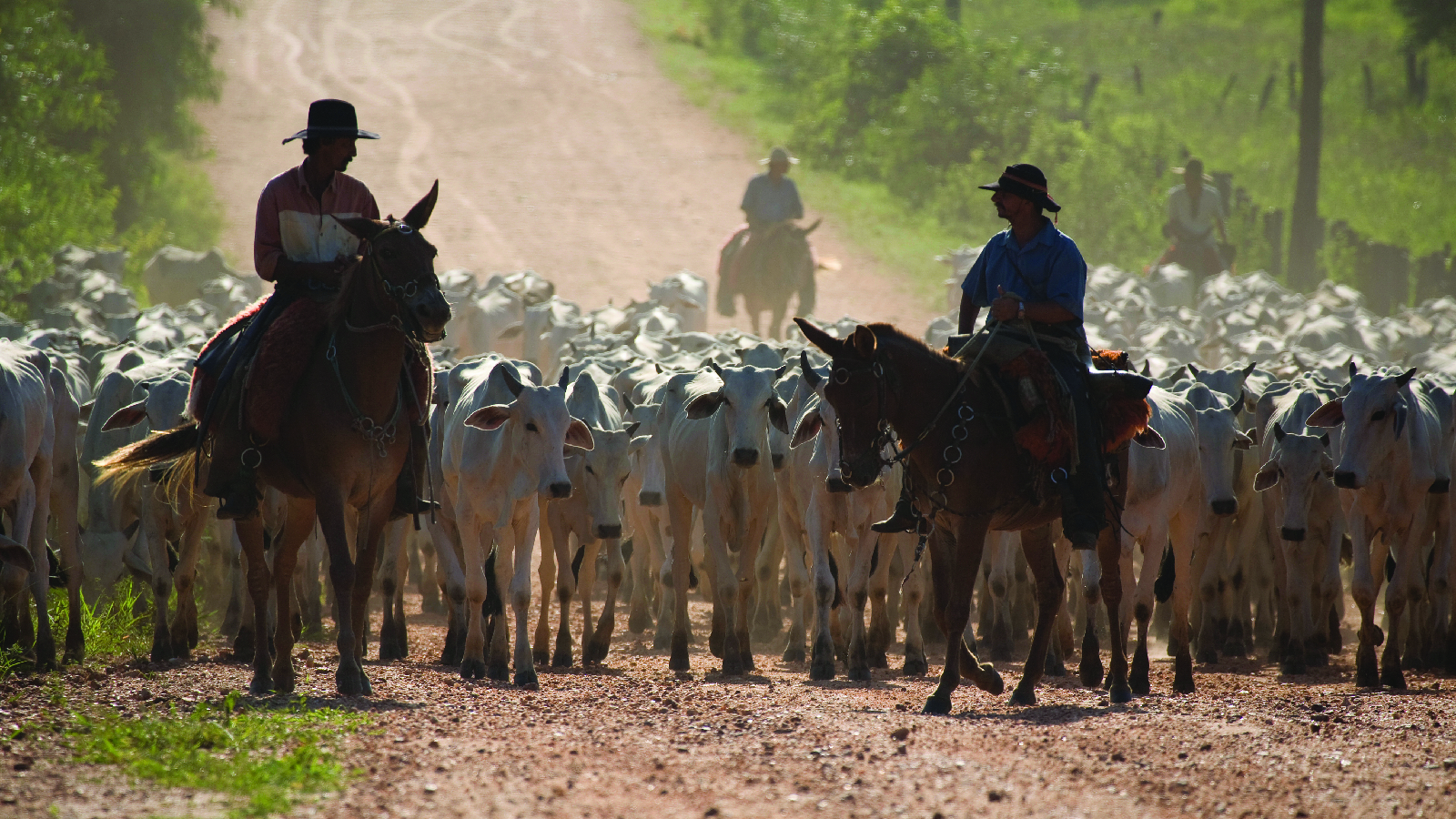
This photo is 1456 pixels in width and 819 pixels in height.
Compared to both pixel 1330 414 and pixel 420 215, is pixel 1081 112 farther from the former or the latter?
pixel 420 215

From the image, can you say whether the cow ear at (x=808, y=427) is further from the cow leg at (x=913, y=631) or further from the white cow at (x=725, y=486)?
the cow leg at (x=913, y=631)

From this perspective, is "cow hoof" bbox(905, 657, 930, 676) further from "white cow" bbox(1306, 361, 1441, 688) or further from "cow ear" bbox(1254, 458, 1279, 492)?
"white cow" bbox(1306, 361, 1441, 688)

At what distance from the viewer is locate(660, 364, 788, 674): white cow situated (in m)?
10.1

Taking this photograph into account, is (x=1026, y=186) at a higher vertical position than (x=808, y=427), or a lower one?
higher

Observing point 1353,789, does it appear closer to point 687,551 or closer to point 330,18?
point 687,551

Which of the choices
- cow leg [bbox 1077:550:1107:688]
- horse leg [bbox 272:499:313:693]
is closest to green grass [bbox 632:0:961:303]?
cow leg [bbox 1077:550:1107:688]

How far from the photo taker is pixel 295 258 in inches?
322

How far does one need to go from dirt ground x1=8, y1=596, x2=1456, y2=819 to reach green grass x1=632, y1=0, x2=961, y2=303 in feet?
78.0

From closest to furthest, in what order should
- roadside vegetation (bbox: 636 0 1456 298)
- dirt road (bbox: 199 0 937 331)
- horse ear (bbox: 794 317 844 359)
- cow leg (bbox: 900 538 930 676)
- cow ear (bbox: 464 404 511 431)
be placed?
horse ear (bbox: 794 317 844 359), cow ear (bbox: 464 404 511 431), cow leg (bbox: 900 538 930 676), dirt road (bbox: 199 0 937 331), roadside vegetation (bbox: 636 0 1456 298)

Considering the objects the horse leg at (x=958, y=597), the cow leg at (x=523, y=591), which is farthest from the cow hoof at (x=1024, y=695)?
the cow leg at (x=523, y=591)

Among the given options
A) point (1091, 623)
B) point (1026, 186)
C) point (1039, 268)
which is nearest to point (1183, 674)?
point (1091, 623)

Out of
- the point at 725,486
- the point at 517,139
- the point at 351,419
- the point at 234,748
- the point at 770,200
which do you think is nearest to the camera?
the point at 234,748

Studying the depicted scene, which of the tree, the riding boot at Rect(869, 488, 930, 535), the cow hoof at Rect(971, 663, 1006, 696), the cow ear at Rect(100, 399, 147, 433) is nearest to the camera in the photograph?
the riding boot at Rect(869, 488, 930, 535)

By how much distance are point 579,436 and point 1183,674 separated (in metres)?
4.10
